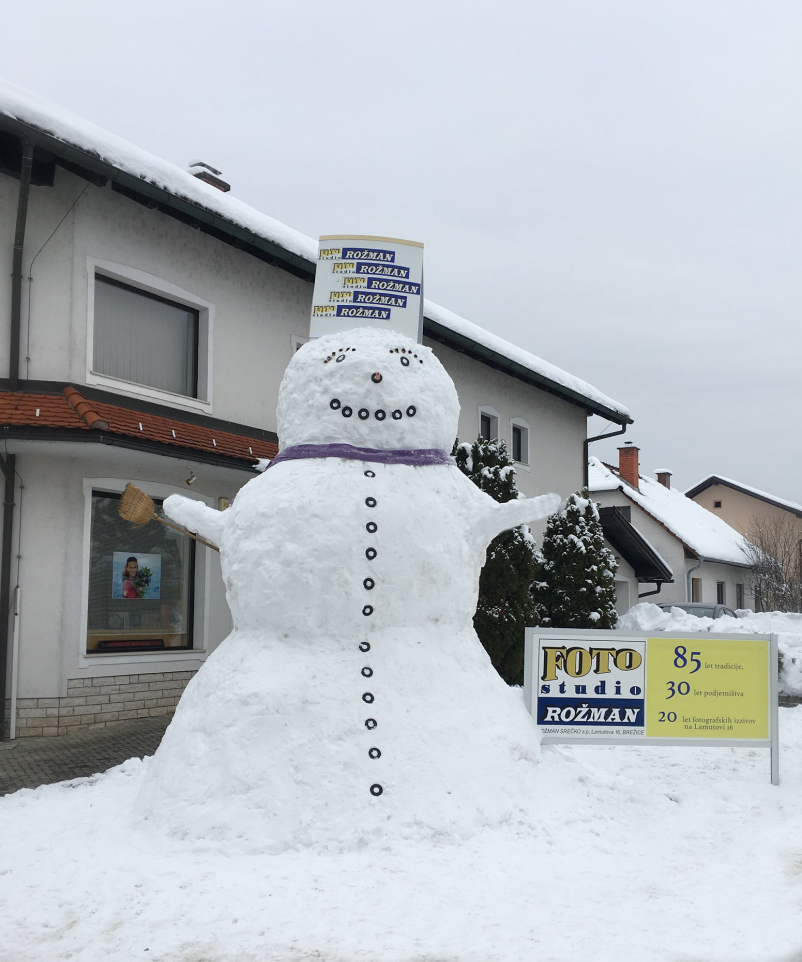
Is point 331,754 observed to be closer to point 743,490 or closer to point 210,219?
point 210,219

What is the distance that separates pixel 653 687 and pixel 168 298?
24.6 feet

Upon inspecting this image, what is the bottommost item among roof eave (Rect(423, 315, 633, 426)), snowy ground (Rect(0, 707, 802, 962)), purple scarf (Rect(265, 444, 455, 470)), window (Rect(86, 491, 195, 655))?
snowy ground (Rect(0, 707, 802, 962))

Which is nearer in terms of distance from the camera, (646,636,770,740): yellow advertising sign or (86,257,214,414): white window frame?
(646,636,770,740): yellow advertising sign

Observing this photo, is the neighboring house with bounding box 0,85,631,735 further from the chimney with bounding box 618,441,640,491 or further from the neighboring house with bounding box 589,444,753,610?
the chimney with bounding box 618,441,640,491

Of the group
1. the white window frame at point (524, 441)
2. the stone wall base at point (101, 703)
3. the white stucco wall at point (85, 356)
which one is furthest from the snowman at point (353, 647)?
the white window frame at point (524, 441)

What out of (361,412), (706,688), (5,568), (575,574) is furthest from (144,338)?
(706,688)

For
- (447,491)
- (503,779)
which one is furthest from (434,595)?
(503,779)

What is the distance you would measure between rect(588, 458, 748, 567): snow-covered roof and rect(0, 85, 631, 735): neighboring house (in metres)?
19.5

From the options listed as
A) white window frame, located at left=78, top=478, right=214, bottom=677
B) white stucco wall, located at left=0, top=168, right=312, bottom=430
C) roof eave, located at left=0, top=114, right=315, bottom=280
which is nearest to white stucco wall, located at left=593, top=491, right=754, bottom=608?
white stucco wall, located at left=0, top=168, right=312, bottom=430

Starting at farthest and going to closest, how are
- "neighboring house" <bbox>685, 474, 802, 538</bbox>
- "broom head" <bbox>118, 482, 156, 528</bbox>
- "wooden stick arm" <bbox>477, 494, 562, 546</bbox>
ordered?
"neighboring house" <bbox>685, 474, 802, 538</bbox>, "broom head" <bbox>118, 482, 156, 528</bbox>, "wooden stick arm" <bbox>477, 494, 562, 546</bbox>

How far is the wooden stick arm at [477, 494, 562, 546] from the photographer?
586cm

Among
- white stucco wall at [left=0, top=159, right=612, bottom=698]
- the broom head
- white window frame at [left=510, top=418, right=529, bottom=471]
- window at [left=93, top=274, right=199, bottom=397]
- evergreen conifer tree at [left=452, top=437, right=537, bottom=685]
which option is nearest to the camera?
the broom head

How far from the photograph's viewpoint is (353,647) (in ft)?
17.5

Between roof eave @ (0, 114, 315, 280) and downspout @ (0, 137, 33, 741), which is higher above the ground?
roof eave @ (0, 114, 315, 280)
